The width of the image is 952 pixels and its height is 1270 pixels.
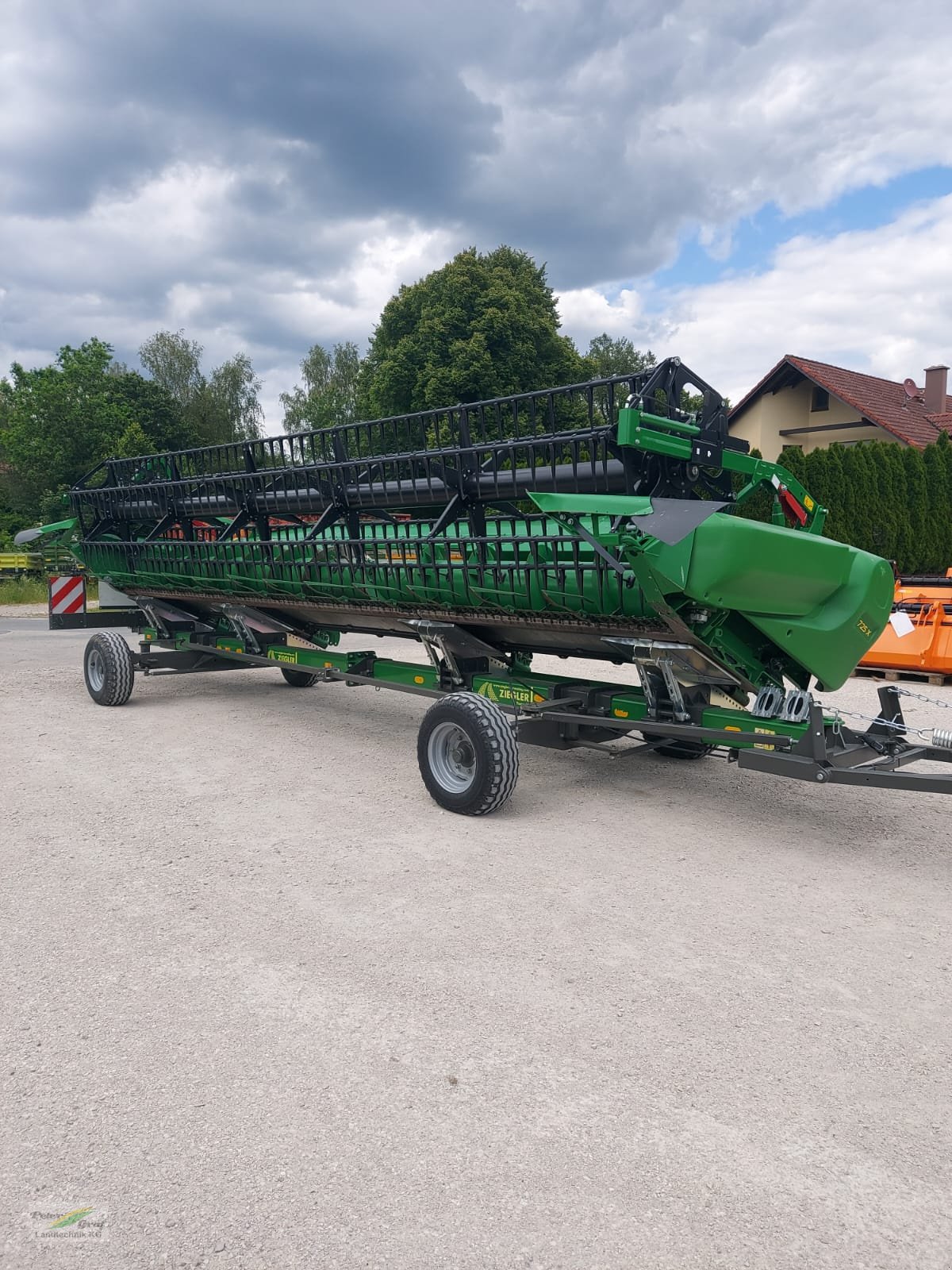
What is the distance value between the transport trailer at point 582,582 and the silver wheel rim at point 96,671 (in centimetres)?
181

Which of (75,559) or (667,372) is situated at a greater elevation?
(667,372)

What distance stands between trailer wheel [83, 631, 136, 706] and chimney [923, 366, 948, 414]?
27.4 m

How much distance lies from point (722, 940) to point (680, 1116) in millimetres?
1263

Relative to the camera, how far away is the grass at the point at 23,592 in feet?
84.3

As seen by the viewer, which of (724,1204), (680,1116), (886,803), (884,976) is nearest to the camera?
(724,1204)

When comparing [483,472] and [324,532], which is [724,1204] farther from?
[324,532]

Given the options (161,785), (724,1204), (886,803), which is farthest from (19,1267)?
(886,803)

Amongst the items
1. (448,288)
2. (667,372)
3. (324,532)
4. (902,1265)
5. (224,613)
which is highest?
(448,288)

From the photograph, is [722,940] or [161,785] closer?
[722,940]

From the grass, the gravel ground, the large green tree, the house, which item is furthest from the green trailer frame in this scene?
the large green tree

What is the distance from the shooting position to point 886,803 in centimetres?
605

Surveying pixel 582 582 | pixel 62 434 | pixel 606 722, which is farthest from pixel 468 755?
pixel 62 434

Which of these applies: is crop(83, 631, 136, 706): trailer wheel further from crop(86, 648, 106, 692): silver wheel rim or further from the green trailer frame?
the green trailer frame

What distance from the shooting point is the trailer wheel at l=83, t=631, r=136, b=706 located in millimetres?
9094
